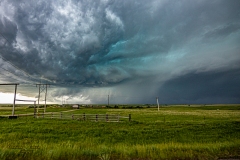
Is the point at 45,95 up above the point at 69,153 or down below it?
above

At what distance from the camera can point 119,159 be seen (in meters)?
5.93

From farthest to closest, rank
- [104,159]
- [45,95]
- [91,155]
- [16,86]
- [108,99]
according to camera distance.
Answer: [108,99] → [45,95] → [16,86] → [91,155] → [104,159]

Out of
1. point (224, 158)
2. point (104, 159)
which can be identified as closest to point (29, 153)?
point (104, 159)

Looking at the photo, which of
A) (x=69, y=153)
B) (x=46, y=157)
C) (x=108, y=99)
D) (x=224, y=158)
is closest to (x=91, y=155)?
(x=69, y=153)

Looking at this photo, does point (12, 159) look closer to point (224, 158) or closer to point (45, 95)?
point (224, 158)

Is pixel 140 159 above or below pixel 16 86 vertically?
below

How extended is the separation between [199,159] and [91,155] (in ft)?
13.3

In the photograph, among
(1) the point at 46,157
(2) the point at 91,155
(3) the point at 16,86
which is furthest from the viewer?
(3) the point at 16,86

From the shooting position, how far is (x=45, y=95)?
57250 mm

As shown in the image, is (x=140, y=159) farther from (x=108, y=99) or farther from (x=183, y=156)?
(x=108, y=99)

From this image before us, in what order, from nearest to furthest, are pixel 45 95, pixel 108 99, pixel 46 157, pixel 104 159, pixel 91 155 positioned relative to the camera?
pixel 104 159 → pixel 46 157 → pixel 91 155 → pixel 45 95 → pixel 108 99

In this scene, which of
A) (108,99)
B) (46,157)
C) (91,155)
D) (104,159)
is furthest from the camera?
(108,99)

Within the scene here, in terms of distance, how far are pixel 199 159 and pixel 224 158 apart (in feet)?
3.03

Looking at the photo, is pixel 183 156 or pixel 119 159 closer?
pixel 119 159
